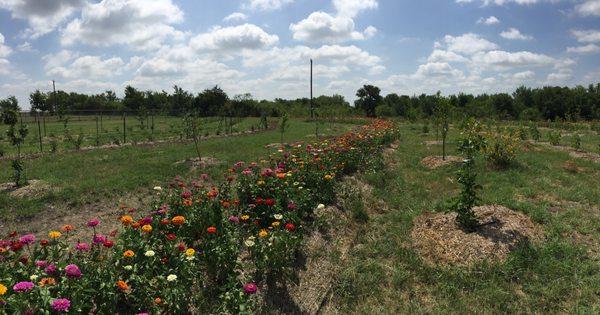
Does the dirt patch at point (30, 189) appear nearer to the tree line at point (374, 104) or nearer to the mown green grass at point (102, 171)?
the mown green grass at point (102, 171)

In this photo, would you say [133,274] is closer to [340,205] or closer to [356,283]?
[356,283]

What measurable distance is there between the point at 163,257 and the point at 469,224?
4349 millimetres

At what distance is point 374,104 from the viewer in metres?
60.6

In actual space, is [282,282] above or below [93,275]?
below

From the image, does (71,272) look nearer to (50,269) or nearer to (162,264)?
(50,269)

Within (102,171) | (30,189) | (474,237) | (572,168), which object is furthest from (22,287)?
(572,168)

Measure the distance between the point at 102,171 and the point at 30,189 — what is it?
7.43ft

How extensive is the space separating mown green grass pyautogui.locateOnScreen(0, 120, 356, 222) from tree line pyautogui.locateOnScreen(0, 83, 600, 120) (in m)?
14.0

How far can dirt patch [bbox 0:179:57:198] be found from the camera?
318 inches

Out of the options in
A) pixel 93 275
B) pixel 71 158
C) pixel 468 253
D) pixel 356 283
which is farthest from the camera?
pixel 71 158

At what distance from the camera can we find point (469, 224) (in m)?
5.79

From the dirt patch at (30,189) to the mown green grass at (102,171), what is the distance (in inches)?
6.0

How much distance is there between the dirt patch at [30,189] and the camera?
26.5 feet

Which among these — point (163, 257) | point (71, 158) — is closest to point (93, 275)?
point (163, 257)
